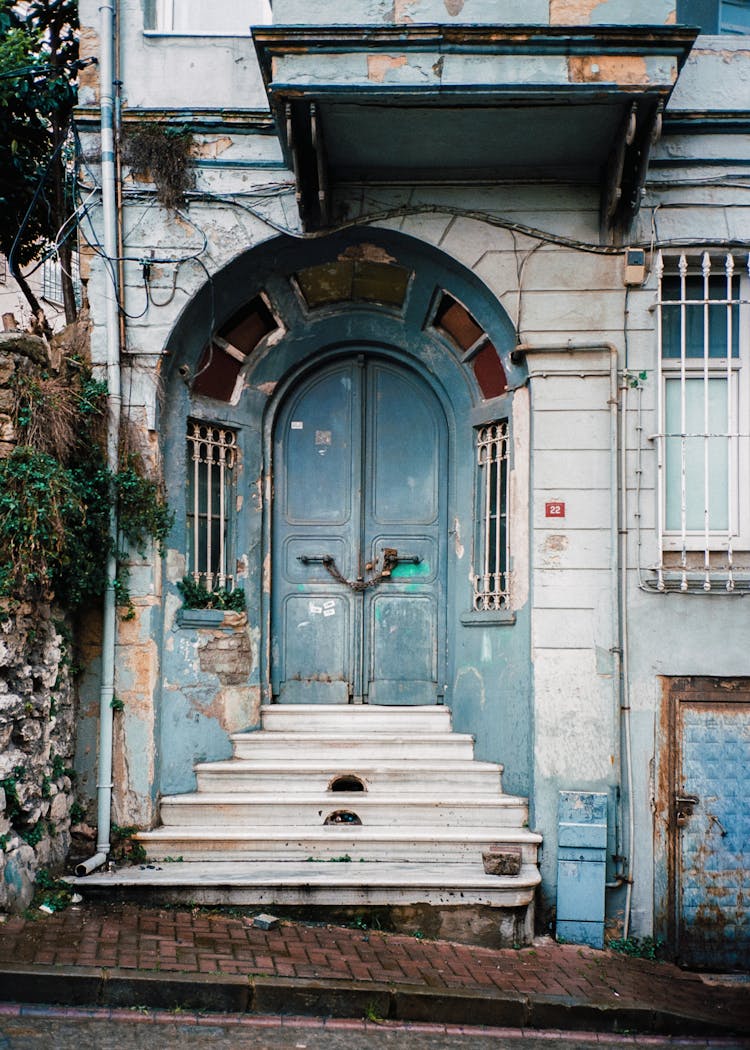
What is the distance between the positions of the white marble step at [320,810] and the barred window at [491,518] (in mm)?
1491

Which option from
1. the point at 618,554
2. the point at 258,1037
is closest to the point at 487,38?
the point at 618,554

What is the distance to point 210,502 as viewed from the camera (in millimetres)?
8508

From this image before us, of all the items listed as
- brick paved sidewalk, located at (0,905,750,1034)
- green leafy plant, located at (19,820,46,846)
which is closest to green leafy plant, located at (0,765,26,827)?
green leafy plant, located at (19,820,46,846)

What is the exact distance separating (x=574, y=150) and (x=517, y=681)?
3.80 m

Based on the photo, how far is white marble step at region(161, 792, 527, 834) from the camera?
782 cm

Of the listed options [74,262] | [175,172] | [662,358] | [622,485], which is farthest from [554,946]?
[74,262]

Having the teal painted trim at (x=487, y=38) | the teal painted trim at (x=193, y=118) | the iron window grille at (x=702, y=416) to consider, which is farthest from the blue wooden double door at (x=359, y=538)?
the teal painted trim at (x=487, y=38)

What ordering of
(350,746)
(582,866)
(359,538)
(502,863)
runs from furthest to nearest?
(359,538) → (350,746) → (582,866) → (502,863)

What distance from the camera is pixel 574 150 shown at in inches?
306

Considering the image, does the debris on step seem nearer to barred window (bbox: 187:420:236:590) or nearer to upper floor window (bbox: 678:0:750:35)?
barred window (bbox: 187:420:236:590)

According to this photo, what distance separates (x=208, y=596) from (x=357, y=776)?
1750 mm

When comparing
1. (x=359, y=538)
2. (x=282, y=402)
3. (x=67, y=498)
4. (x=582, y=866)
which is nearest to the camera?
(x=67, y=498)

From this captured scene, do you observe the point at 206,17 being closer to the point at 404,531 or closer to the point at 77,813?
the point at 404,531

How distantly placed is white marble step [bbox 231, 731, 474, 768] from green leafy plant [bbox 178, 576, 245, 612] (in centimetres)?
99
